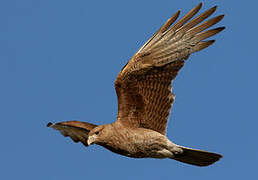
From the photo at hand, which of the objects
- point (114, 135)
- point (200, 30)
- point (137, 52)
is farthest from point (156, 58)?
point (114, 135)

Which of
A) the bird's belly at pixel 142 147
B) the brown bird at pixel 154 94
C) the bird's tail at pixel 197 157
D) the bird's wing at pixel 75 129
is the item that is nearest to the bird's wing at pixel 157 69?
the brown bird at pixel 154 94

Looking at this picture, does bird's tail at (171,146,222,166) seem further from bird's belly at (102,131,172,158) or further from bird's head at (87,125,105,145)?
bird's head at (87,125,105,145)

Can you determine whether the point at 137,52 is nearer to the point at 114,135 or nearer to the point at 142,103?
the point at 142,103

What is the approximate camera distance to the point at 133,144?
416 inches

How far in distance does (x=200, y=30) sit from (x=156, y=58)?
1.07 m

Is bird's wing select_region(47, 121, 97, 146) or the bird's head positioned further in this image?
bird's wing select_region(47, 121, 97, 146)

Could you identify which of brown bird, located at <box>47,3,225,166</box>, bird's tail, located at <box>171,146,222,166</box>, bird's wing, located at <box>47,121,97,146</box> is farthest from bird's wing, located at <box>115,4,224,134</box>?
bird's wing, located at <box>47,121,97,146</box>

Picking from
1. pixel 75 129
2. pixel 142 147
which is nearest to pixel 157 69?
pixel 142 147

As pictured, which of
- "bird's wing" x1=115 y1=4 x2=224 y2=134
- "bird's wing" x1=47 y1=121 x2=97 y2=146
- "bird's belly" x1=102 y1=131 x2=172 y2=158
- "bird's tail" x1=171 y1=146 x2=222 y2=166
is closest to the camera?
"bird's belly" x1=102 y1=131 x2=172 y2=158

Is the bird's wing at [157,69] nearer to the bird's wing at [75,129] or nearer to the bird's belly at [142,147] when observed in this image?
the bird's belly at [142,147]

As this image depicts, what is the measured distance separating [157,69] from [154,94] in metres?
0.53

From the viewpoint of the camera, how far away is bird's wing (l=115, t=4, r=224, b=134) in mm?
10680

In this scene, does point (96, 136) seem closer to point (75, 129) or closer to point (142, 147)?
point (142, 147)

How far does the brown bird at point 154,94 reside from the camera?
10.6 meters
